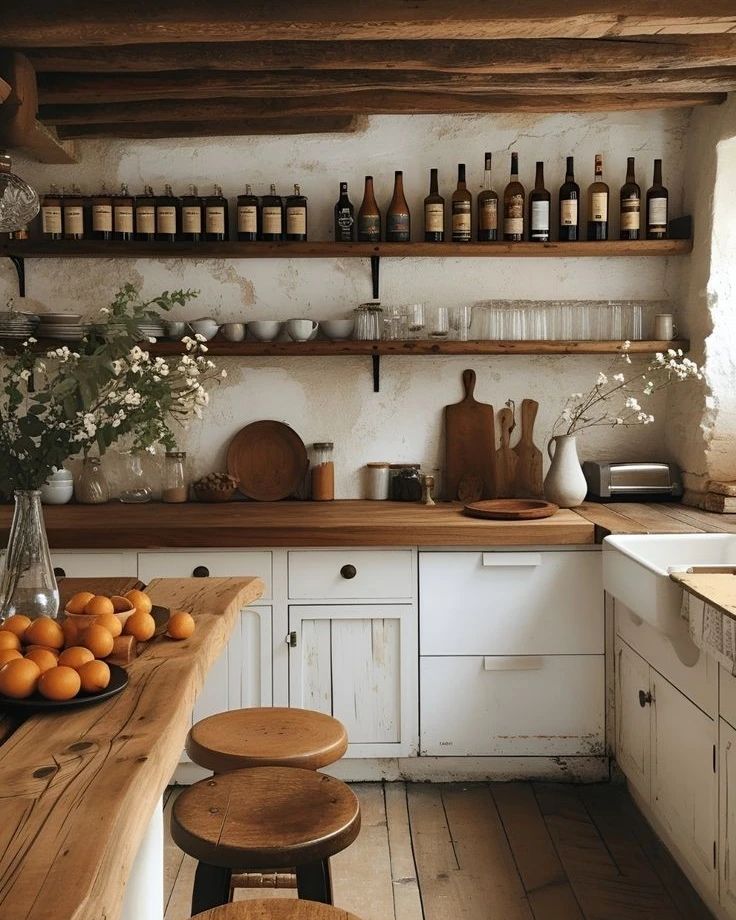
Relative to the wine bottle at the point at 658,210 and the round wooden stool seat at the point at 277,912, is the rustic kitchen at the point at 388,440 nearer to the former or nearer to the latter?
the wine bottle at the point at 658,210

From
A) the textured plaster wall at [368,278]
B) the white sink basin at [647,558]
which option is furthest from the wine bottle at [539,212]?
the white sink basin at [647,558]

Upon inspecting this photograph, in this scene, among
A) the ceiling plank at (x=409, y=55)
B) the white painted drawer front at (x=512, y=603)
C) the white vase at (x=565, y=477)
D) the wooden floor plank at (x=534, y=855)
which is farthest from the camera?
the white vase at (x=565, y=477)

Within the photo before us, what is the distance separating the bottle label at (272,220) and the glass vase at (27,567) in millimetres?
2410

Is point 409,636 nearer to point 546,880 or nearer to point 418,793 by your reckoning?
point 418,793

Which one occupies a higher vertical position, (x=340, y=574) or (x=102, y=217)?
(x=102, y=217)

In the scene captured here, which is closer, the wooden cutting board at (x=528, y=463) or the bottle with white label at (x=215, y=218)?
the bottle with white label at (x=215, y=218)

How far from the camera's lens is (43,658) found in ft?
5.42

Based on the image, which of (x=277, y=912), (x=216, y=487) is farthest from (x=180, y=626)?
(x=216, y=487)

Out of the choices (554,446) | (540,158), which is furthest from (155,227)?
(554,446)

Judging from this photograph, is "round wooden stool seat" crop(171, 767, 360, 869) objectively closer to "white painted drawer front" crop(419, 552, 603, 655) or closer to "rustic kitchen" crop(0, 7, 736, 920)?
"rustic kitchen" crop(0, 7, 736, 920)

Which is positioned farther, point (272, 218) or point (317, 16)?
point (272, 218)

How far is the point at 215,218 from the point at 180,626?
2.58 m

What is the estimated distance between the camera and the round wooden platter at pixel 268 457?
4328 millimetres

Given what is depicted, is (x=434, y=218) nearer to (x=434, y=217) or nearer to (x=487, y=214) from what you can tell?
(x=434, y=217)
